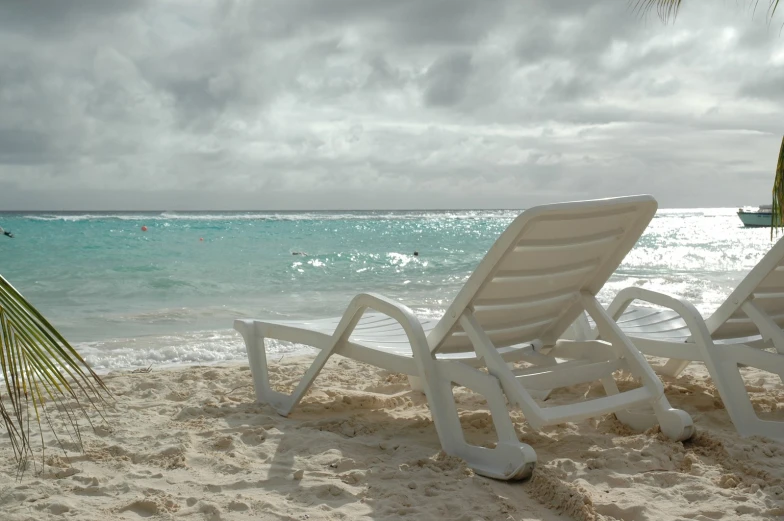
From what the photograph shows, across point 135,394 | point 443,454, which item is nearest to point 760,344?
point 443,454

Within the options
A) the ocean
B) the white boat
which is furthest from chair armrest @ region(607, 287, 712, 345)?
the white boat

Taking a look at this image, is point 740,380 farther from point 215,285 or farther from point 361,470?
point 215,285

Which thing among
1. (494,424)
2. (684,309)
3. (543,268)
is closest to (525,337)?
(543,268)

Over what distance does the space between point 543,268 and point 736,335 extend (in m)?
1.74

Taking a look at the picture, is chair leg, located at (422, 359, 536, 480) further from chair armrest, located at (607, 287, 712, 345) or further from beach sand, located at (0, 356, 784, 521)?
chair armrest, located at (607, 287, 712, 345)

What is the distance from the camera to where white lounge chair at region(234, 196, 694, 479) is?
3143mm

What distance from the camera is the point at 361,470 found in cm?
315

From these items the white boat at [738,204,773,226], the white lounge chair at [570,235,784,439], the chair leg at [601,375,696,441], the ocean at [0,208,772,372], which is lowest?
the ocean at [0,208,772,372]

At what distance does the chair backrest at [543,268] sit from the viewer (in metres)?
3.22

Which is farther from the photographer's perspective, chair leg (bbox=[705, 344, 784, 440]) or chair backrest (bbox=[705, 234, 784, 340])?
chair backrest (bbox=[705, 234, 784, 340])

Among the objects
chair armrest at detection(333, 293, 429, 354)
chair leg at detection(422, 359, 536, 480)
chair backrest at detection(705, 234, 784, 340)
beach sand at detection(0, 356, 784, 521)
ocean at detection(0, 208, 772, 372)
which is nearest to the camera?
beach sand at detection(0, 356, 784, 521)

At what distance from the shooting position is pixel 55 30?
11.2m

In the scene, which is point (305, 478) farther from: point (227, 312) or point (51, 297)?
point (51, 297)

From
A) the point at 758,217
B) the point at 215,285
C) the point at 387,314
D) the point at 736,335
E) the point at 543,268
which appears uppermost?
the point at 758,217
